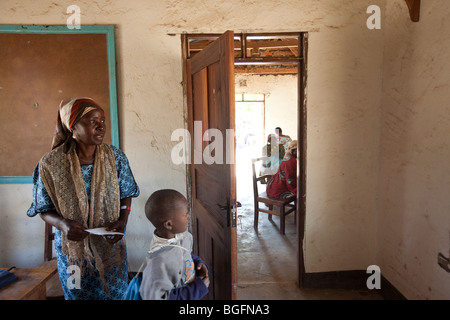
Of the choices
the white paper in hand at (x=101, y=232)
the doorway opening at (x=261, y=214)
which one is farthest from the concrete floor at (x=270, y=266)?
the white paper in hand at (x=101, y=232)

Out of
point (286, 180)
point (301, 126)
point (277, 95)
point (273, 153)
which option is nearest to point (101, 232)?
point (301, 126)

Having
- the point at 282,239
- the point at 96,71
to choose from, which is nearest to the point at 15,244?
the point at 96,71

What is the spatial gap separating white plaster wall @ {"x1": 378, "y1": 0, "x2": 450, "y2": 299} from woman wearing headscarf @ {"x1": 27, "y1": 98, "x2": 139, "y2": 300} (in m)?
1.99

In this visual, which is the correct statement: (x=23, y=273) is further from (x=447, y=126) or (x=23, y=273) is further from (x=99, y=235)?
(x=447, y=126)

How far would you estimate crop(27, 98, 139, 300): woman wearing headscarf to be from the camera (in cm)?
152

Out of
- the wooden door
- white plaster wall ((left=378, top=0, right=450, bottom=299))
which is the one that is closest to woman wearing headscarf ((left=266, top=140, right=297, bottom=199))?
white plaster wall ((left=378, top=0, right=450, bottom=299))

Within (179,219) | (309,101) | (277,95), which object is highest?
(277,95)

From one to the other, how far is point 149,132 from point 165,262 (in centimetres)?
151

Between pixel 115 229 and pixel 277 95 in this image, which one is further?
pixel 277 95

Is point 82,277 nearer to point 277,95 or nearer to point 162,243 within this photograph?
→ point 162,243

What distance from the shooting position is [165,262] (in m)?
1.20

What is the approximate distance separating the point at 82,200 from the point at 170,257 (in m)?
0.65

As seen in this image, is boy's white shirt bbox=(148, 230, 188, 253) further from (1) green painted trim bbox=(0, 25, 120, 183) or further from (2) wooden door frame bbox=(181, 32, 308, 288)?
(1) green painted trim bbox=(0, 25, 120, 183)

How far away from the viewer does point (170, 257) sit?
122cm
